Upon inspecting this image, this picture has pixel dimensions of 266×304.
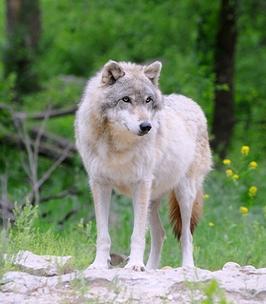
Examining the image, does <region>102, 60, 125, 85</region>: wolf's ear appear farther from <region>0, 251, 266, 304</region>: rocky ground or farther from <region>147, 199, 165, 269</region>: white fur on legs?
<region>147, 199, 165, 269</region>: white fur on legs

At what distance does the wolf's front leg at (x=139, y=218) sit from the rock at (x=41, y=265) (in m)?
0.96

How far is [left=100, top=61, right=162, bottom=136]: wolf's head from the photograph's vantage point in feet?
26.5

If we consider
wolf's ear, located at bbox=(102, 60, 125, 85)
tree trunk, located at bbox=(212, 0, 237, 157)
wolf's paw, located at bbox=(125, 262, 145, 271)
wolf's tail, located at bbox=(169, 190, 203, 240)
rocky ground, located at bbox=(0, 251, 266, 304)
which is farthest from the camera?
tree trunk, located at bbox=(212, 0, 237, 157)

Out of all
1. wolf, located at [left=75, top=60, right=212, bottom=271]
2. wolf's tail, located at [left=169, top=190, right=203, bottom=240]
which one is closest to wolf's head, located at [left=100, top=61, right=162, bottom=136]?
wolf, located at [left=75, top=60, right=212, bottom=271]

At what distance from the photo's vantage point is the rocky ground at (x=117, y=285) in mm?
6562

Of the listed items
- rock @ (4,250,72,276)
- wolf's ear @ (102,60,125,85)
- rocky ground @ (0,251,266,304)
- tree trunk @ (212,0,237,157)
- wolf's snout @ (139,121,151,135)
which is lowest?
rocky ground @ (0,251,266,304)

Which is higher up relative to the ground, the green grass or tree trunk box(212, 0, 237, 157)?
tree trunk box(212, 0, 237, 157)

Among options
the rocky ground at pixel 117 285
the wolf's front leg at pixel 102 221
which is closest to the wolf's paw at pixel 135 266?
the wolf's front leg at pixel 102 221

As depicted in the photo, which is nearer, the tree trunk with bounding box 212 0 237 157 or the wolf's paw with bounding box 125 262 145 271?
the wolf's paw with bounding box 125 262 145 271

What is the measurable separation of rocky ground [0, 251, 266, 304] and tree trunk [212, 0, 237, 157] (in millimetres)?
10651

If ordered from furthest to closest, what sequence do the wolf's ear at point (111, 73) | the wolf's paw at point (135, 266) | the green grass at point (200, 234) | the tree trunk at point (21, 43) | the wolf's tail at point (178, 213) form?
the tree trunk at point (21, 43)
the wolf's tail at point (178, 213)
the wolf's ear at point (111, 73)
the wolf's paw at point (135, 266)
the green grass at point (200, 234)

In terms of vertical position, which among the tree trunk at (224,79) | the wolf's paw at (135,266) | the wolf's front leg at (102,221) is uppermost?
the tree trunk at (224,79)

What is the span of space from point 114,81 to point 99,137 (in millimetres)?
494

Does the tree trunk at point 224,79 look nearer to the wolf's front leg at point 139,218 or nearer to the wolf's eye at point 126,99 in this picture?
the wolf's front leg at point 139,218
